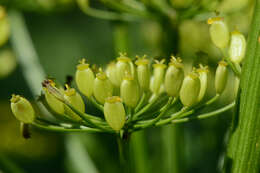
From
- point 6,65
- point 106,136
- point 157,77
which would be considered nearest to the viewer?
point 157,77

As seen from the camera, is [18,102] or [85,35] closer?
[18,102]

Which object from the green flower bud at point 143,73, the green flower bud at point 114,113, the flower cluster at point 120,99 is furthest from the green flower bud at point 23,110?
the green flower bud at point 143,73

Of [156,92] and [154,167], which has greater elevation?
[156,92]

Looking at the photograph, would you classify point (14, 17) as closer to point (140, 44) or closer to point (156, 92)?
point (156, 92)

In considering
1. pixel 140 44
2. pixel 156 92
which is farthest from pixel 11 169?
pixel 140 44

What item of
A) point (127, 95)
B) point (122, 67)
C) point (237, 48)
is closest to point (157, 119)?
point (127, 95)

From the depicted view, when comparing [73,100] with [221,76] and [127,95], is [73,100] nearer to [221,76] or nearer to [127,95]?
[127,95]

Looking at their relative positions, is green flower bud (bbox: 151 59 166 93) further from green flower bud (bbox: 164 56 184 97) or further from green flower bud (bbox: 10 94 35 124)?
green flower bud (bbox: 10 94 35 124)

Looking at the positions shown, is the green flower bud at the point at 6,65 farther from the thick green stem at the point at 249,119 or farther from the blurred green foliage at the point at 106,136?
the thick green stem at the point at 249,119
